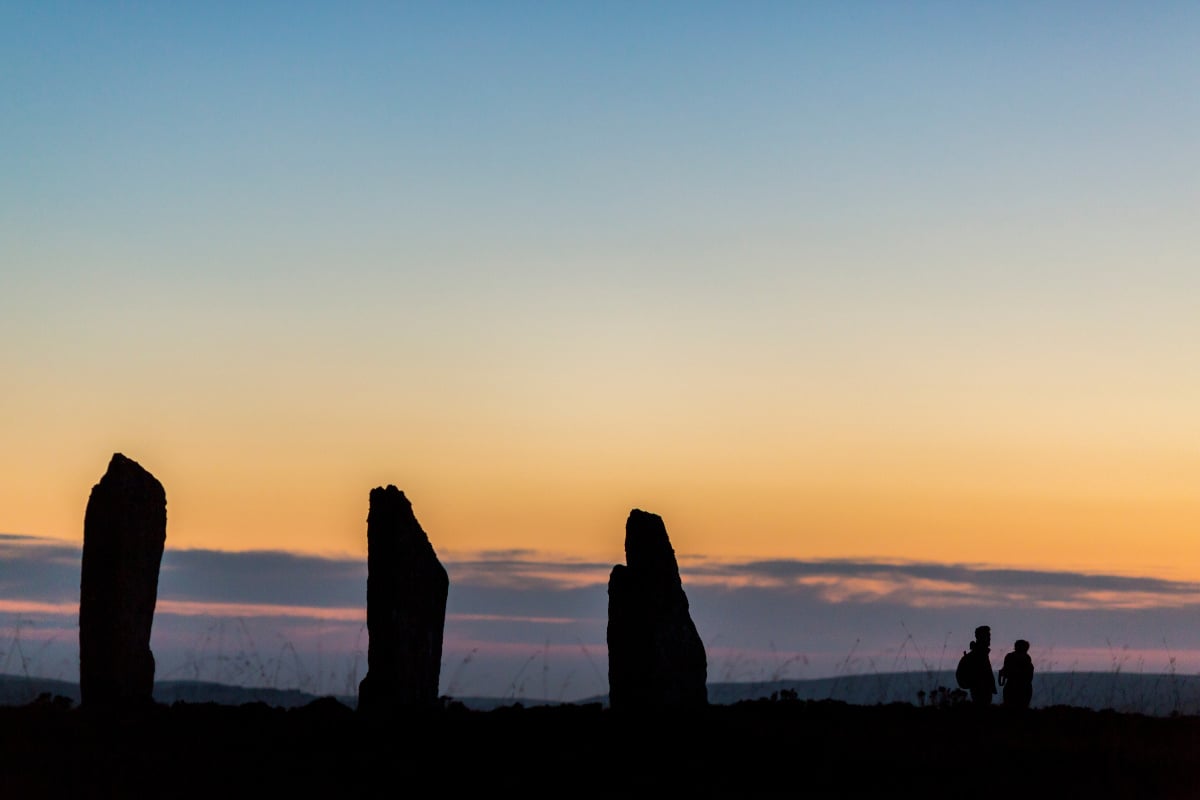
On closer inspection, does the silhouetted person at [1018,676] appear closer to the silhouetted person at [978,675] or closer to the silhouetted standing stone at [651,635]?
the silhouetted person at [978,675]

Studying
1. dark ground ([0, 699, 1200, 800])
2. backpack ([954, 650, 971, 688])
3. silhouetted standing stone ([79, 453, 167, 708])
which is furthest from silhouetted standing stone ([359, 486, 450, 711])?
backpack ([954, 650, 971, 688])

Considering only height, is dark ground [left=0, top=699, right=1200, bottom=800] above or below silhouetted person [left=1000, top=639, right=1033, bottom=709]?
below

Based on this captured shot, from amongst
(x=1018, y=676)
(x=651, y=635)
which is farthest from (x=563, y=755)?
(x=1018, y=676)

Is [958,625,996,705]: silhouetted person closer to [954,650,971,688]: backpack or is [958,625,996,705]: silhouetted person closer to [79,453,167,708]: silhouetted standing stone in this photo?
[954,650,971,688]: backpack

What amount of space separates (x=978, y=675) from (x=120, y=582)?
14.1 meters

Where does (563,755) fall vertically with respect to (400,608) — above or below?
below

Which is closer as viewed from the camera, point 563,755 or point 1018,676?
point 563,755

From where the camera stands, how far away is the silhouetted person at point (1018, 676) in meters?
26.0

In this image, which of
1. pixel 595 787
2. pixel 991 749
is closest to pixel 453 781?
pixel 595 787

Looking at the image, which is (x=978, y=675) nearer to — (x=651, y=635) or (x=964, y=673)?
(x=964, y=673)

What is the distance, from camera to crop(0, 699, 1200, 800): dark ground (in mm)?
16953

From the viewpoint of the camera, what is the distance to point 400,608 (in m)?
24.4

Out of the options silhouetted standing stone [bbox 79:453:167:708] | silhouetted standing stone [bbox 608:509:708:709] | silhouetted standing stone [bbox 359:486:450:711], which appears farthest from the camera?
silhouetted standing stone [bbox 608:509:708:709]

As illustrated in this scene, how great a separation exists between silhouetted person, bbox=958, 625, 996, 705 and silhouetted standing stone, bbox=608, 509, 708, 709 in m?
4.38
